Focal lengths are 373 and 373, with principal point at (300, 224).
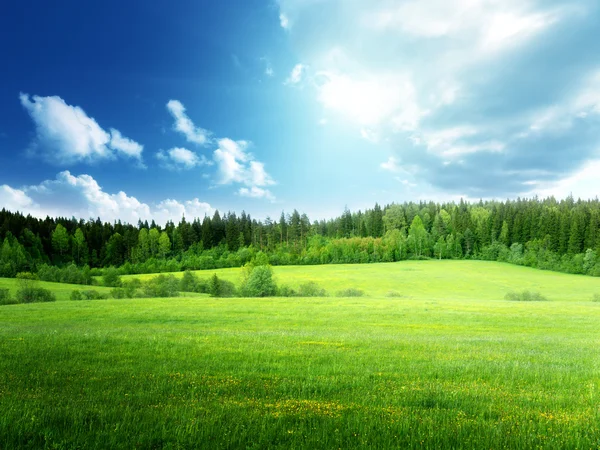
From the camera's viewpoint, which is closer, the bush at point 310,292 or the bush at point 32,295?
the bush at point 32,295

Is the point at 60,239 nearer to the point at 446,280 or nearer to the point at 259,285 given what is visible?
the point at 259,285

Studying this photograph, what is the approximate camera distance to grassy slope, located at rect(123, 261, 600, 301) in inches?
3483

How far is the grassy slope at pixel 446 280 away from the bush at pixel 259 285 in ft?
47.9

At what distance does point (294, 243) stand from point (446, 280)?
3734 inches

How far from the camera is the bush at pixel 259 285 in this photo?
79156mm

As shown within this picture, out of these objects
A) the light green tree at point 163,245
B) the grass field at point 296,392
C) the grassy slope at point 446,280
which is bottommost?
the grassy slope at point 446,280

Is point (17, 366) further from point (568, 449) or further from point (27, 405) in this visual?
point (568, 449)

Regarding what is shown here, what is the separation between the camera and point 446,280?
10694cm

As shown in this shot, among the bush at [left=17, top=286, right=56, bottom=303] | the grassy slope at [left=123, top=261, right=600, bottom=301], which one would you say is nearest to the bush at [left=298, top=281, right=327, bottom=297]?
the grassy slope at [left=123, top=261, right=600, bottom=301]

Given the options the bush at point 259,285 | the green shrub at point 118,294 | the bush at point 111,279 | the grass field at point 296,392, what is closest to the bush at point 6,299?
the green shrub at point 118,294

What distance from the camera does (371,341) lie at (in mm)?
19016

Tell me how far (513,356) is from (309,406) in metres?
11.7

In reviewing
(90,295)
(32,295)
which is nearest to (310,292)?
(90,295)

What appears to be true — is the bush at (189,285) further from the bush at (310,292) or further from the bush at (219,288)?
the bush at (310,292)
